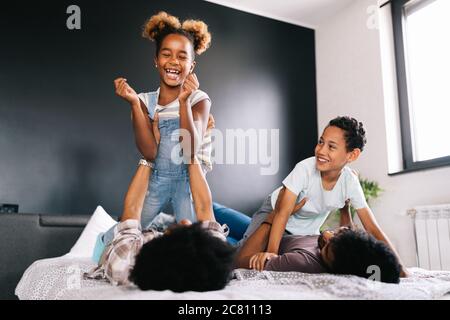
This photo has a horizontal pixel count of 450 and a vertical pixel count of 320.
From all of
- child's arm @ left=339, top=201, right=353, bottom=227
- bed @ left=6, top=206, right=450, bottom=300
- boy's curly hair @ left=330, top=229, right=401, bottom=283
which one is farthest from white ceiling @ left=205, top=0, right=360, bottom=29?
boy's curly hair @ left=330, top=229, right=401, bottom=283

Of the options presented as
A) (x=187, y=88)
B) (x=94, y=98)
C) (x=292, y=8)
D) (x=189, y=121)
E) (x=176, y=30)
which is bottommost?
(x=189, y=121)

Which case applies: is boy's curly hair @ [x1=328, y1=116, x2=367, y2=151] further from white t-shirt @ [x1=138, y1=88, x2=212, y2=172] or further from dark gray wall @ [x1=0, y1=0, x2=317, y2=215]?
dark gray wall @ [x1=0, y1=0, x2=317, y2=215]

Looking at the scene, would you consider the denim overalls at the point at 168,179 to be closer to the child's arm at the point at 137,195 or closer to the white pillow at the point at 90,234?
the child's arm at the point at 137,195

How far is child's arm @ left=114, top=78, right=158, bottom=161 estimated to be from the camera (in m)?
1.44

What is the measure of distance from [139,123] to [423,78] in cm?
258

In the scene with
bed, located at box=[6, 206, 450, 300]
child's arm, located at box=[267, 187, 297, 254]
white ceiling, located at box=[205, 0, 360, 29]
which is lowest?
bed, located at box=[6, 206, 450, 300]

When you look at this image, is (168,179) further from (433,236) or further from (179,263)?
(433,236)

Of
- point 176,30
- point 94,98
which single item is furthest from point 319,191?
point 94,98

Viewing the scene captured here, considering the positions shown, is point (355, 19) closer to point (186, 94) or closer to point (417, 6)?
point (417, 6)

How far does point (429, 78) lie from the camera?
3.14m

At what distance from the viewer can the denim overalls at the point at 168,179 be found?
59.1 inches

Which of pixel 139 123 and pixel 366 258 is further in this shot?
pixel 139 123

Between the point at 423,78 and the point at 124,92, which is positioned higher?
the point at 423,78
